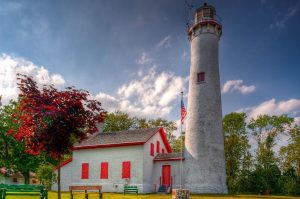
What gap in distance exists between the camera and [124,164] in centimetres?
2281

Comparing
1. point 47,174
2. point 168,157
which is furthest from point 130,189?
point 47,174

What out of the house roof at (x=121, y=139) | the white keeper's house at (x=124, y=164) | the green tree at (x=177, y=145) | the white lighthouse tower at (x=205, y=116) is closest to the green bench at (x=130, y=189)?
the white keeper's house at (x=124, y=164)

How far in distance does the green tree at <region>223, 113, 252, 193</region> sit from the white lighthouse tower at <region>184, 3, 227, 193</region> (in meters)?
9.93

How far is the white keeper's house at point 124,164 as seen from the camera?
22281mm

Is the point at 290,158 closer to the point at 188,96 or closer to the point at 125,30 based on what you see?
the point at 188,96

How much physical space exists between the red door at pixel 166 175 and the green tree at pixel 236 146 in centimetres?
978

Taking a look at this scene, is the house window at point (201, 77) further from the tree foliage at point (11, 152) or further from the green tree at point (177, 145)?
the tree foliage at point (11, 152)

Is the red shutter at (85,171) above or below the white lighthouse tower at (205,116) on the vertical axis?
below

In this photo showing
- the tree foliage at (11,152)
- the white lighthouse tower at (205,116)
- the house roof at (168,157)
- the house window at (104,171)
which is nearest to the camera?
the white lighthouse tower at (205,116)

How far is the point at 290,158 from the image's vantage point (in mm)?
26172

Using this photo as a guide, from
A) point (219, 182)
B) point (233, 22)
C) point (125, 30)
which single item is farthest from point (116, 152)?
point (233, 22)

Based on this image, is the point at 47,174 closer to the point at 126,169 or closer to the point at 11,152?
the point at 11,152

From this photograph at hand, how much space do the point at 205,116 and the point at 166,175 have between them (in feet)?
20.2

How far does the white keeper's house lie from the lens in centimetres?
2228
